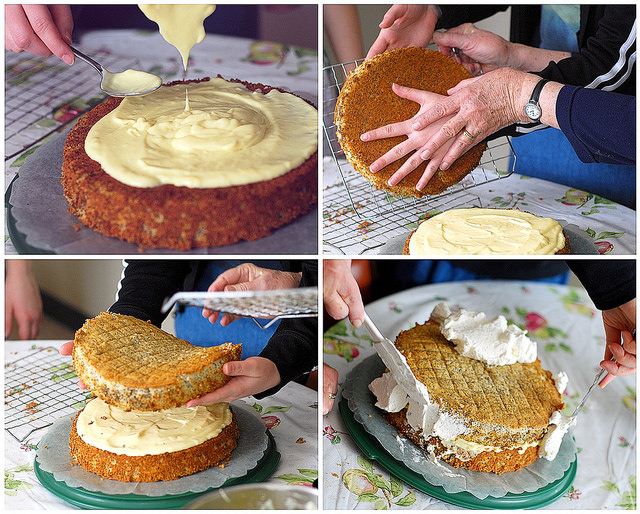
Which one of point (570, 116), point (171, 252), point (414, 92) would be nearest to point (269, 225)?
point (171, 252)

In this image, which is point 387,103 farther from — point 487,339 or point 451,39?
point 487,339

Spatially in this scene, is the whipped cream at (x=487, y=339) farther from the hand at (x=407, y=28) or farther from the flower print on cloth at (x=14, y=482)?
the flower print on cloth at (x=14, y=482)

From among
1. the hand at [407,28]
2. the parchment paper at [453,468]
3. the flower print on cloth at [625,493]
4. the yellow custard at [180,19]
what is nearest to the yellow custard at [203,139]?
the yellow custard at [180,19]

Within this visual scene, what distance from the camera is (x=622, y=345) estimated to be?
1354mm

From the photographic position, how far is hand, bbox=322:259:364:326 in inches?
48.7

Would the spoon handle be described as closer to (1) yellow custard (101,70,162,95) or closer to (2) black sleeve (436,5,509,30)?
(1) yellow custard (101,70,162,95)

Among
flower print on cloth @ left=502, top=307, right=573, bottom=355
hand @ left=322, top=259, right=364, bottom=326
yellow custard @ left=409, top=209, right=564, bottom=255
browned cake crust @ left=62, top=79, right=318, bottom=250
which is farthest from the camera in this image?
flower print on cloth @ left=502, top=307, right=573, bottom=355

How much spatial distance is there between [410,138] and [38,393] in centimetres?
106

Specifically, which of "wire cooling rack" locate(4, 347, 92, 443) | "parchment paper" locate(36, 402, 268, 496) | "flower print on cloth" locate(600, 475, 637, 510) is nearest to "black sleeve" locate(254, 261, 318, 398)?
"parchment paper" locate(36, 402, 268, 496)

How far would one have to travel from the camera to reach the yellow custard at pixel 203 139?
1.04m

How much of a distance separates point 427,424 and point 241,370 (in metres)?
0.39

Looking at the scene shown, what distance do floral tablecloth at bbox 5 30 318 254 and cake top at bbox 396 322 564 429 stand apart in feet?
2.02

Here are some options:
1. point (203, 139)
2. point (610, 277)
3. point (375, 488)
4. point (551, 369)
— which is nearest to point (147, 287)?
point (203, 139)

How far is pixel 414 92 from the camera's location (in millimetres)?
1244
